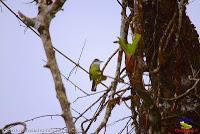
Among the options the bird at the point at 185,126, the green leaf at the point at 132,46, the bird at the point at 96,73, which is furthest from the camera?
the bird at the point at 185,126

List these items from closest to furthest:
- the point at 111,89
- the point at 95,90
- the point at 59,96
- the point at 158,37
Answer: the point at 59,96
the point at 95,90
the point at 111,89
the point at 158,37

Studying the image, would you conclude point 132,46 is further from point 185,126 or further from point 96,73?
point 185,126

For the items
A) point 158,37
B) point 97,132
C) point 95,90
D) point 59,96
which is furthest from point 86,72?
point 59,96

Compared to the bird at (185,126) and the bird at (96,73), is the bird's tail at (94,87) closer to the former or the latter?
the bird at (96,73)

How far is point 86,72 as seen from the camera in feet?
5.92

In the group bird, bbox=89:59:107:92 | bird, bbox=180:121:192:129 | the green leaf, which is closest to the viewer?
the green leaf

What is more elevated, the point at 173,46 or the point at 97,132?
the point at 173,46

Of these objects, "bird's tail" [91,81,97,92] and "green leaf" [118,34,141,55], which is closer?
"green leaf" [118,34,141,55]

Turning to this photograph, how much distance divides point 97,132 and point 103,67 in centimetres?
52

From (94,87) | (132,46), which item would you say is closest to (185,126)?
(94,87)

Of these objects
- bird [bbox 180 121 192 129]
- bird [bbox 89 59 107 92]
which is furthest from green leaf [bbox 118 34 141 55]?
bird [bbox 180 121 192 129]

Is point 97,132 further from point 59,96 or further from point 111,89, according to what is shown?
point 59,96

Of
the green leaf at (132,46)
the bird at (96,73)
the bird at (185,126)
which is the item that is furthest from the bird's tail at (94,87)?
the bird at (185,126)

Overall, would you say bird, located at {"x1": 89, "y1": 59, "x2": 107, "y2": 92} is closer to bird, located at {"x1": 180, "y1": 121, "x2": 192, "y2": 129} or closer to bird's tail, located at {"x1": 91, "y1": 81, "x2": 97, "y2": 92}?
bird's tail, located at {"x1": 91, "y1": 81, "x2": 97, "y2": 92}
